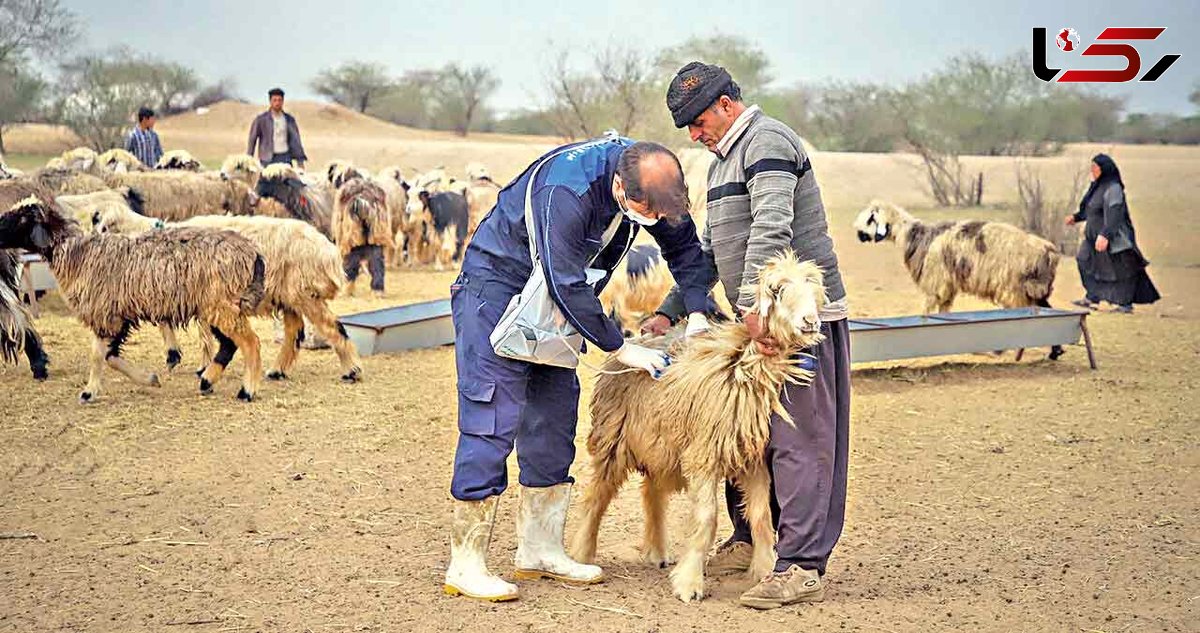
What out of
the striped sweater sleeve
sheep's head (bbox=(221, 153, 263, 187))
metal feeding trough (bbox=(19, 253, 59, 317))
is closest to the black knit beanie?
the striped sweater sleeve

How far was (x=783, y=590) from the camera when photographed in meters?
5.00

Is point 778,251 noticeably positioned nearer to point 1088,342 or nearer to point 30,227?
point 30,227

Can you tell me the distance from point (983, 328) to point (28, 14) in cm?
3425

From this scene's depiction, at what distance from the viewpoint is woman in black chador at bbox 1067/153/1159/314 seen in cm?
1424

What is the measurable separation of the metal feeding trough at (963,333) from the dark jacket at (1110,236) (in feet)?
11.5

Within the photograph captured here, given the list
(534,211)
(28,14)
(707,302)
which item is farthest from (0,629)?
(28,14)

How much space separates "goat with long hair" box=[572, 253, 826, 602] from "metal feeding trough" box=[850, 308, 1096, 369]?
4.83 meters

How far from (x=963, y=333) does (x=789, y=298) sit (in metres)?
6.21

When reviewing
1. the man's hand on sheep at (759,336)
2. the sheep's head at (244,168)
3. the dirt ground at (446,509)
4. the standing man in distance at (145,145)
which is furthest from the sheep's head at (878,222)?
the standing man in distance at (145,145)

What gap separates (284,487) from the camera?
23.3 ft

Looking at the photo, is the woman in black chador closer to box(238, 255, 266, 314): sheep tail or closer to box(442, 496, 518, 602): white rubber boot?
box(238, 255, 266, 314): sheep tail

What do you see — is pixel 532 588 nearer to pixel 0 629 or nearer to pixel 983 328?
pixel 0 629

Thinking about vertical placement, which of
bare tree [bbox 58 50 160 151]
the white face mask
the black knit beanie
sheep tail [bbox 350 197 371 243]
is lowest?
sheep tail [bbox 350 197 371 243]

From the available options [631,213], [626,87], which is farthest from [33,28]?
[631,213]
